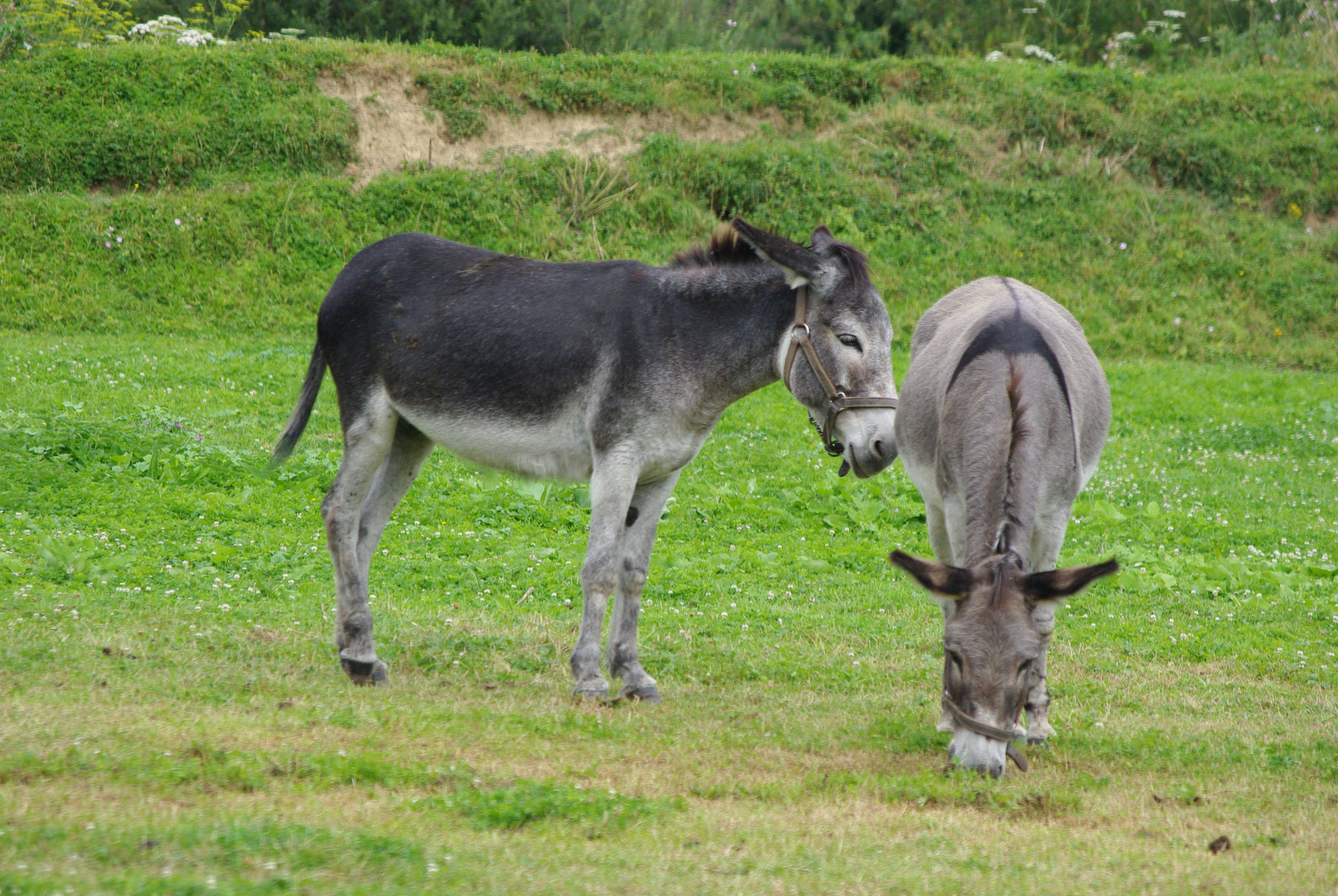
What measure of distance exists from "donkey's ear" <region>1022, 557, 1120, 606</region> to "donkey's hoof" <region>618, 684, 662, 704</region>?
205 centimetres

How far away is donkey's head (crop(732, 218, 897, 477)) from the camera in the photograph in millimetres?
5492

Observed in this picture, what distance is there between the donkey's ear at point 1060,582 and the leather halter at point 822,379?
1293 mm

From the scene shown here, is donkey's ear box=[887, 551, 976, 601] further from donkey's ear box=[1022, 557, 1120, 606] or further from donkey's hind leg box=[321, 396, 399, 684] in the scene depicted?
donkey's hind leg box=[321, 396, 399, 684]

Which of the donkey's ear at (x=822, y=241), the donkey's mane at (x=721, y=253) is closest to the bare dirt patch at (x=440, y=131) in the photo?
the donkey's mane at (x=721, y=253)

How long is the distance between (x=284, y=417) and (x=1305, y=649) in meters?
8.46

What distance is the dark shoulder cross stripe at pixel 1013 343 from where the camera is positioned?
522 cm

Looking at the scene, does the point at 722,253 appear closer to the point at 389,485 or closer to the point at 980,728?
the point at 389,485

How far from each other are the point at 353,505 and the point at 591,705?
5.06 feet

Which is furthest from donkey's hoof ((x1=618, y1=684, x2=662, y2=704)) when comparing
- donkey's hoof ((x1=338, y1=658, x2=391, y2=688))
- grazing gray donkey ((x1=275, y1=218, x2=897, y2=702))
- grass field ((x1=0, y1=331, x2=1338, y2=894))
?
donkey's hoof ((x1=338, y1=658, x2=391, y2=688))

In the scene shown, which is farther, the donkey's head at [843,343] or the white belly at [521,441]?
the white belly at [521,441]

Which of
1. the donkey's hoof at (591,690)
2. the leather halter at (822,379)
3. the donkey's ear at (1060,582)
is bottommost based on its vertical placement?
the donkey's hoof at (591,690)

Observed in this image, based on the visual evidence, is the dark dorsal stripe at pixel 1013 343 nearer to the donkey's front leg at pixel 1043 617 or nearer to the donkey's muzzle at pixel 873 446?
the donkey's muzzle at pixel 873 446

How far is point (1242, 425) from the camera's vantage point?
43.5 feet

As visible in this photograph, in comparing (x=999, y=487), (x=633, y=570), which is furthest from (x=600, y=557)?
(x=999, y=487)
